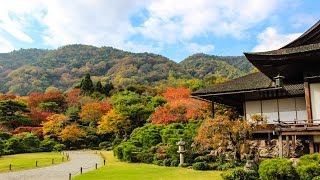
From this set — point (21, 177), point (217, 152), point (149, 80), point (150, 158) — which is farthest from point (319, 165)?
point (149, 80)

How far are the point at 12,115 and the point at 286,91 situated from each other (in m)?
43.6

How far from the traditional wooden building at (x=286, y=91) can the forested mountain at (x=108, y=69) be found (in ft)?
250

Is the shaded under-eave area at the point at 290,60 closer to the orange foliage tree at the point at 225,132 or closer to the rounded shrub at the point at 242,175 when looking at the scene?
the orange foliage tree at the point at 225,132

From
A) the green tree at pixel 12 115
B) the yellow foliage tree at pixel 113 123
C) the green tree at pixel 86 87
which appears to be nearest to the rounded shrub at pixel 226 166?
the yellow foliage tree at pixel 113 123

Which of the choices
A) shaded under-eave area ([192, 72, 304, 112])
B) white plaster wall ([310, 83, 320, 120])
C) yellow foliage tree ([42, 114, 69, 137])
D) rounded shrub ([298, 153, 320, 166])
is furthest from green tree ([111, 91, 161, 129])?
rounded shrub ([298, 153, 320, 166])

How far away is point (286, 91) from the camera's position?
67.6 ft

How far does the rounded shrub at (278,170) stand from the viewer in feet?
43.6

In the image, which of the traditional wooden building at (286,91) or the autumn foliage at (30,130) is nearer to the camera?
the traditional wooden building at (286,91)

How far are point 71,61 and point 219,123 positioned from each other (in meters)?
147

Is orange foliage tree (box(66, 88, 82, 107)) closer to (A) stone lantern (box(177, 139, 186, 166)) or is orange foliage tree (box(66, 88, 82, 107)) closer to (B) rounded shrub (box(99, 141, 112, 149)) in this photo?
(B) rounded shrub (box(99, 141, 112, 149))

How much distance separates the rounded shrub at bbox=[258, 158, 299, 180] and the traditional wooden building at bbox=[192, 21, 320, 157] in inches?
116

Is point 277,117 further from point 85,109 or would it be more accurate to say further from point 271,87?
point 85,109

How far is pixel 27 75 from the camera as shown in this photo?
123m

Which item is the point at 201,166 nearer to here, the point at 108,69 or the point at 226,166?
the point at 226,166
